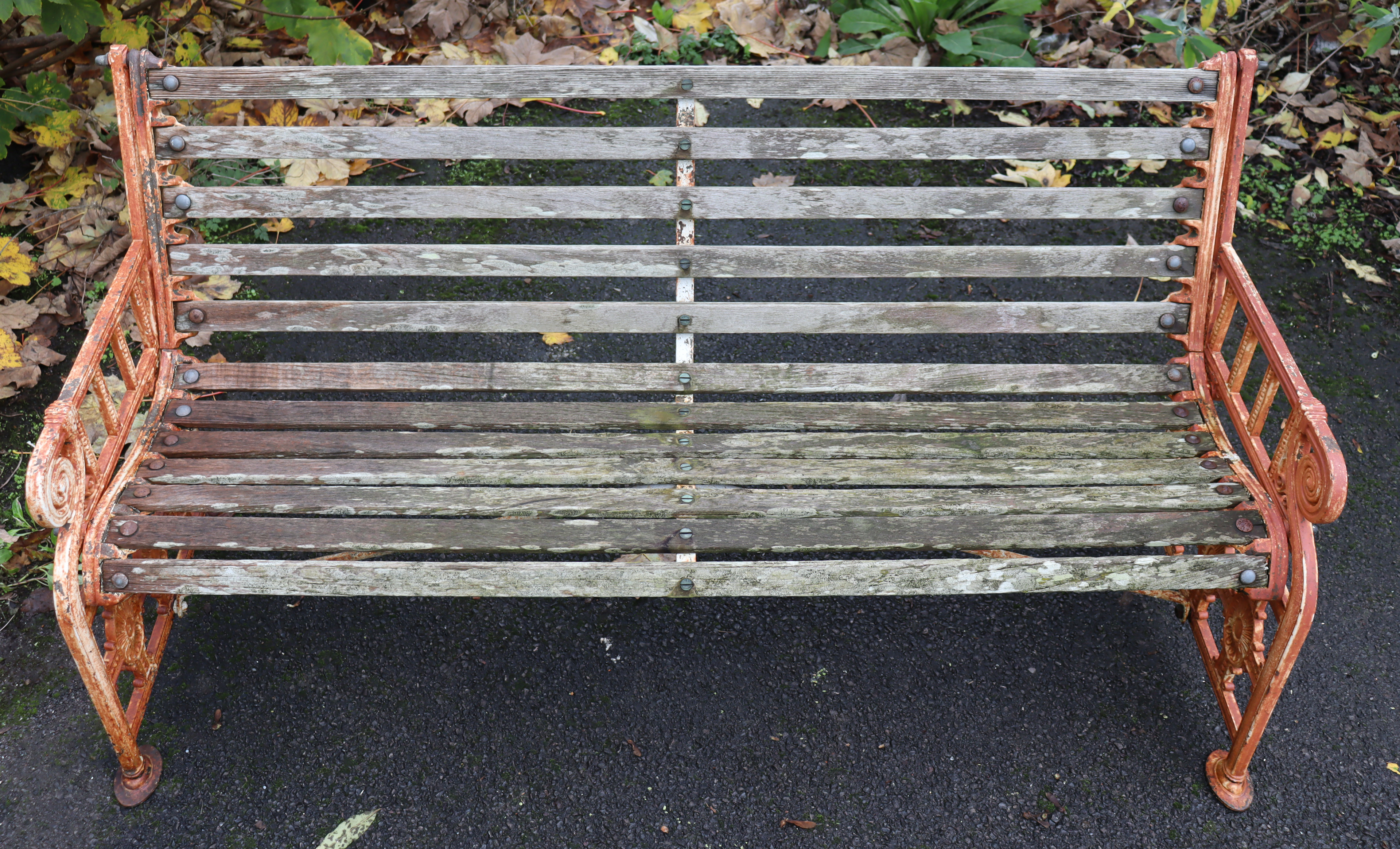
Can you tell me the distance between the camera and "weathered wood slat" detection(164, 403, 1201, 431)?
2.44 meters

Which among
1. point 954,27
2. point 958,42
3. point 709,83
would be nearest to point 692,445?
point 709,83

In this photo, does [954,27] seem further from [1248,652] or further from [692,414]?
[1248,652]

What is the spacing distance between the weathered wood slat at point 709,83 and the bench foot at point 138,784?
168cm

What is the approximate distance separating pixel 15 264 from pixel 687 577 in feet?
9.51

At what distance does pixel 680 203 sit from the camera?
2482mm

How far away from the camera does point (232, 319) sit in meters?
2.52

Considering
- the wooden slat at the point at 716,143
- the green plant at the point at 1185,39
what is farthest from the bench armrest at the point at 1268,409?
the green plant at the point at 1185,39

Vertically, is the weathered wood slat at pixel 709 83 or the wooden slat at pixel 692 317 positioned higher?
the weathered wood slat at pixel 709 83

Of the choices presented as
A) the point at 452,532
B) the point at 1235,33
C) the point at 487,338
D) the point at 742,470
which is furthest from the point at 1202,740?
the point at 1235,33

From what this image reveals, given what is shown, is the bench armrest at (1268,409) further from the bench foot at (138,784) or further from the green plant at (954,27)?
the bench foot at (138,784)

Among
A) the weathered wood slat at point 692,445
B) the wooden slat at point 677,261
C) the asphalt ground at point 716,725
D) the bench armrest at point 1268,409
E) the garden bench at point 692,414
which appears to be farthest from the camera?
the wooden slat at point 677,261

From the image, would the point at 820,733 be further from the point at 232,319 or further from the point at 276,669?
the point at 232,319

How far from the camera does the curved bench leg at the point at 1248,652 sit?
6.66 feet

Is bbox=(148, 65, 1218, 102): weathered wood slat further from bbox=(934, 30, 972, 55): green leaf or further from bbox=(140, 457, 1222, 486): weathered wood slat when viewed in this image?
bbox=(934, 30, 972, 55): green leaf
